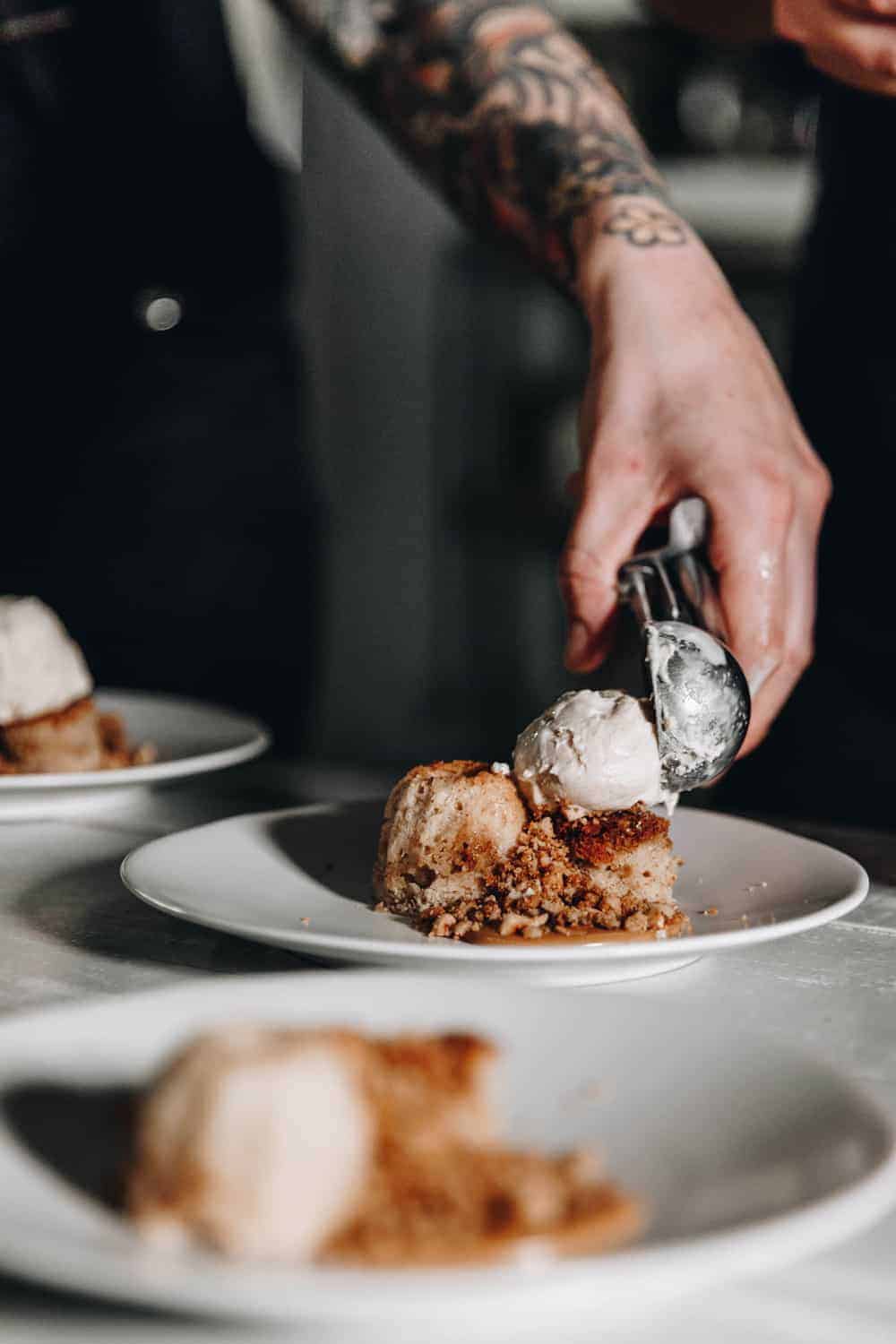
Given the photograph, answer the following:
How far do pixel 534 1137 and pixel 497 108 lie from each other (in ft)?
3.93

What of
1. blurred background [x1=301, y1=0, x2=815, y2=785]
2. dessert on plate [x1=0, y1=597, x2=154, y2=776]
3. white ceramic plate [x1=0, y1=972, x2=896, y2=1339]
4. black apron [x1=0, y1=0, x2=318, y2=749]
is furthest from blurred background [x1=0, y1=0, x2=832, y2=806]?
blurred background [x1=301, y1=0, x2=815, y2=785]

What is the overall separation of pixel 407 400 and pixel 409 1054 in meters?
3.92

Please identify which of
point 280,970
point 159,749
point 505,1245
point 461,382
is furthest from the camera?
point 461,382

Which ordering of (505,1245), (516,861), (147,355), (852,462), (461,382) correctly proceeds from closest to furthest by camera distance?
(505,1245) → (516,861) → (852,462) → (147,355) → (461,382)

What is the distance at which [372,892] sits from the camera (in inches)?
40.9

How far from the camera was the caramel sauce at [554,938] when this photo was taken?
0.91 m

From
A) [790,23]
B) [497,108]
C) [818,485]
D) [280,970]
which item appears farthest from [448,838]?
[497,108]

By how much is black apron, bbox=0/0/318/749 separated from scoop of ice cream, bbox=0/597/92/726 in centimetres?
77

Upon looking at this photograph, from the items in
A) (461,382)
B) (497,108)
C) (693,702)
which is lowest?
(461,382)

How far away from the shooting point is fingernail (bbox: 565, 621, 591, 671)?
4.01ft

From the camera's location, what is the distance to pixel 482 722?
4254 mm

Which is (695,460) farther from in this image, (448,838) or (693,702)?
(448,838)

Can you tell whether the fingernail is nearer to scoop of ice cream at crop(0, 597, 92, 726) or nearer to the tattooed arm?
the tattooed arm

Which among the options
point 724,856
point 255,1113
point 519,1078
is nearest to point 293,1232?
point 255,1113
